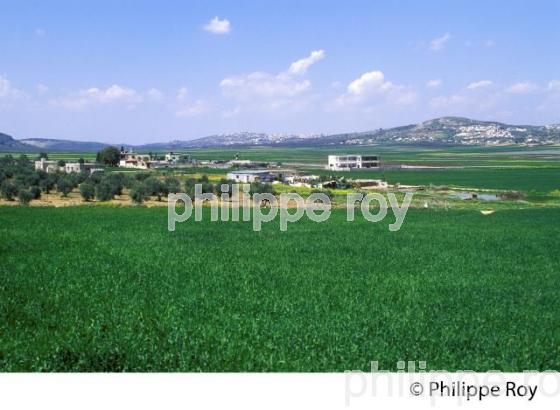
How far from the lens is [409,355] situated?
8.27 meters

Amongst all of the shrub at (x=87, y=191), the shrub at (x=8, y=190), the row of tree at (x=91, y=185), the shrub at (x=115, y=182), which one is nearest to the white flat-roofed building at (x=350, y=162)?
the row of tree at (x=91, y=185)

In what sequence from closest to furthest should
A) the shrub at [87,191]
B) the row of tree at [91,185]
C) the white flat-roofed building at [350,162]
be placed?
the row of tree at [91,185]
the shrub at [87,191]
the white flat-roofed building at [350,162]

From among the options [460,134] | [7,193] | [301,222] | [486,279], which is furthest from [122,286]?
[460,134]

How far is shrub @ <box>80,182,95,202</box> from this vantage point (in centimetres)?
4003

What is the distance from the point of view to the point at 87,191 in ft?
132

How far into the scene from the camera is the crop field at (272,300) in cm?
808

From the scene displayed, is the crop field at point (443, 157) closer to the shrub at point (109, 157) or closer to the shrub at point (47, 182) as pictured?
the shrub at point (109, 157)

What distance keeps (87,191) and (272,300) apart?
31358 millimetres

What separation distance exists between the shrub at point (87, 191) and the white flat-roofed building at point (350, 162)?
42.2m

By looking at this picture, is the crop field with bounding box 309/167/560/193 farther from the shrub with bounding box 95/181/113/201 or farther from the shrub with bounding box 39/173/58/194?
the shrub with bounding box 39/173/58/194

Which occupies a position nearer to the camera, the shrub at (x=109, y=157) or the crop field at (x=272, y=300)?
the crop field at (x=272, y=300)

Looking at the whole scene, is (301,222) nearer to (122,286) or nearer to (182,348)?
(122,286)

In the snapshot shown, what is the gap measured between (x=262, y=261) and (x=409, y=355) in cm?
857

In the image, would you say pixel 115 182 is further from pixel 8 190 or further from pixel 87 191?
pixel 8 190
